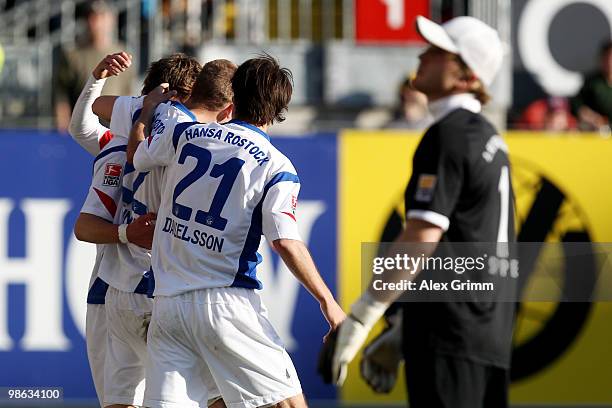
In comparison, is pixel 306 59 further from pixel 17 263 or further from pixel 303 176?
pixel 17 263

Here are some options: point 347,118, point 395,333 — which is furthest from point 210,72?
point 347,118

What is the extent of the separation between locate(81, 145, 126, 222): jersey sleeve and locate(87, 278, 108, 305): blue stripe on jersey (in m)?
0.33

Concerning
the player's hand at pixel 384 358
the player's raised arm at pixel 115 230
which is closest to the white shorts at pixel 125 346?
the player's raised arm at pixel 115 230

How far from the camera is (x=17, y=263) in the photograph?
9.27m

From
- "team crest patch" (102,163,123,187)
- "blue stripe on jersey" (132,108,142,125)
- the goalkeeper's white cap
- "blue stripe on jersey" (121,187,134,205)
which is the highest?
the goalkeeper's white cap

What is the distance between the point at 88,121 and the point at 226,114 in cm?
96

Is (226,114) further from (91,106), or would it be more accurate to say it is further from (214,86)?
(91,106)

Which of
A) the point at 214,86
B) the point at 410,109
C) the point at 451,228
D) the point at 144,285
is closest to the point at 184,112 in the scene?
the point at 214,86

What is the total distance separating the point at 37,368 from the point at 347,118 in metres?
5.18

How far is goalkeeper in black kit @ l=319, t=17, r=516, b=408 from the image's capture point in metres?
4.62

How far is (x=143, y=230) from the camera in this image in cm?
604

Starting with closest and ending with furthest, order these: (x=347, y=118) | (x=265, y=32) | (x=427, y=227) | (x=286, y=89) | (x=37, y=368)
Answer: (x=427, y=227) → (x=286, y=89) → (x=37, y=368) → (x=347, y=118) → (x=265, y=32)

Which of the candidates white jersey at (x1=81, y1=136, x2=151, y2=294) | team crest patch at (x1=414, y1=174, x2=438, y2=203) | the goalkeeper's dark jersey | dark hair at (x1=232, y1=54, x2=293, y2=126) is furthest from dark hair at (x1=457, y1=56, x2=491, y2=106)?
white jersey at (x1=81, y1=136, x2=151, y2=294)

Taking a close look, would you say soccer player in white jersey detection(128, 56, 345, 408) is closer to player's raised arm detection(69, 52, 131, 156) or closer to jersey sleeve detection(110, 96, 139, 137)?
jersey sleeve detection(110, 96, 139, 137)
